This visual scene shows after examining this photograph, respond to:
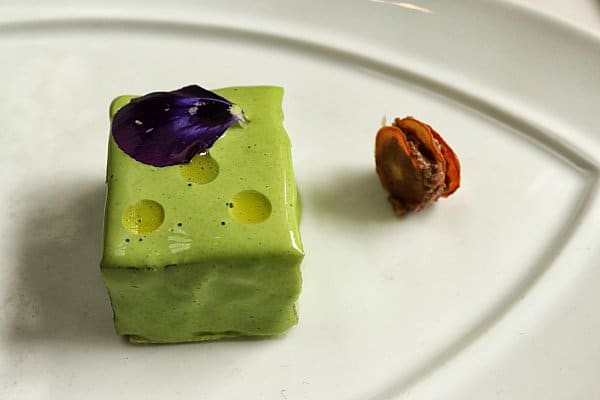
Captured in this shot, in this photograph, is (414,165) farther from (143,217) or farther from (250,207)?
(143,217)

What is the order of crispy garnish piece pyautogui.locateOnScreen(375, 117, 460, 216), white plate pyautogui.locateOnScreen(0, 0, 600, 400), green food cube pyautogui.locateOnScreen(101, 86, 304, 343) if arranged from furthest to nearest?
1. crispy garnish piece pyautogui.locateOnScreen(375, 117, 460, 216)
2. white plate pyautogui.locateOnScreen(0, 0, 600, 400)
3. green food cube pyautogui.locateOnScreen(101, 86, 304, 343)

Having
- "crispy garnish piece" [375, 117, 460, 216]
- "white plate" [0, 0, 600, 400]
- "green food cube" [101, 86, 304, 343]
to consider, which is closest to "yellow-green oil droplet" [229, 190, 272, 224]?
"green food cube" [101, 86, 304, 343]

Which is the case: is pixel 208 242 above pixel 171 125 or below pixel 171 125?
below

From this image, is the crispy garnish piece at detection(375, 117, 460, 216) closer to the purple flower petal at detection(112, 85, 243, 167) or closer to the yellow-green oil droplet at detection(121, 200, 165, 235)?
the purple flower petal at detection(112, 85, 243, 167)

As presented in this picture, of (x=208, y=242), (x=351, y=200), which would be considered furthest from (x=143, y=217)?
(x=351, y=200)

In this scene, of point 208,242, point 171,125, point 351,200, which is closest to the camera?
point 208,242

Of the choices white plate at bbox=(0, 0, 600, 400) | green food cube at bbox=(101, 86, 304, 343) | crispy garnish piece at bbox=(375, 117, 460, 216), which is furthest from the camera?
crispy garnish piece at bbox=(375, 117, 460, 216)
